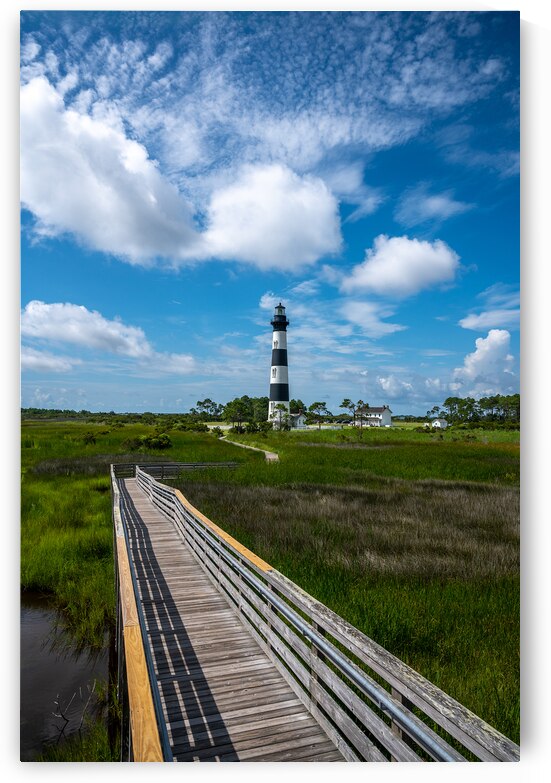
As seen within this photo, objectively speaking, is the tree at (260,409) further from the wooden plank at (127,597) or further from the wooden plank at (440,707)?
the wooden plank at (440,707)

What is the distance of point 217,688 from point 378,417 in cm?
5538

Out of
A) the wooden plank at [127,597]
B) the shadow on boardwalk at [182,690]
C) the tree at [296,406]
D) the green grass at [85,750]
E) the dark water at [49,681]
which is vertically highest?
the tree at [296,406]

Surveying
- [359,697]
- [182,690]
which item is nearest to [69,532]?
[182,690]

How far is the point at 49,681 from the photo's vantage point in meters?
6.08

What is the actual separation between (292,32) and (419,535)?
8.42 metres

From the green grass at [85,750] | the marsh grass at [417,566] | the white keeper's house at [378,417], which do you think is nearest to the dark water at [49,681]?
the green grass at [85,750]

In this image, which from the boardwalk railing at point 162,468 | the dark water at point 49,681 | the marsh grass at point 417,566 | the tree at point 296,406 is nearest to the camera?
the marsh grass at point 417,566

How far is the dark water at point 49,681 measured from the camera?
16.9 ft

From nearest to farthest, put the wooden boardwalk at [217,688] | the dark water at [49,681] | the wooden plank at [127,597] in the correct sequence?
the wooden plank at [127,597] → the wooden boardwalk at [217,688] → the dark water at [49,681]

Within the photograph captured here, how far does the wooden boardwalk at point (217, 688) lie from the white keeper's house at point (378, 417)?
49.6 metres

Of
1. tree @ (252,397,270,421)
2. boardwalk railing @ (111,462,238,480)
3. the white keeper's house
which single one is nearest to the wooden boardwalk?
boardwalk railing @ (111,462,238,480)

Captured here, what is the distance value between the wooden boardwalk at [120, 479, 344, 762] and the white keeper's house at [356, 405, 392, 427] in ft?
163

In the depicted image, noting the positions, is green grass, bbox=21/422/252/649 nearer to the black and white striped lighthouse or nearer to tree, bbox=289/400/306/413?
the black and white striped lighthouse

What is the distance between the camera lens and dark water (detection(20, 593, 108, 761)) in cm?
515
